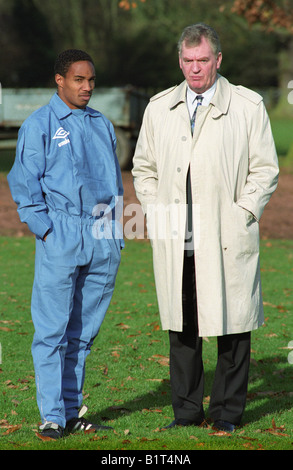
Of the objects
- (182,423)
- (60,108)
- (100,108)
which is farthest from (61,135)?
(100,108)

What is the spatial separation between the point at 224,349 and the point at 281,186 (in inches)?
636

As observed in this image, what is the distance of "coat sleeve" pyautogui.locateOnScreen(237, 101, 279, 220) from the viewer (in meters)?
4.62

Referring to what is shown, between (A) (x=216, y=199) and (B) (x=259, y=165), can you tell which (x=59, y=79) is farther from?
(B) (x=259, y=165)

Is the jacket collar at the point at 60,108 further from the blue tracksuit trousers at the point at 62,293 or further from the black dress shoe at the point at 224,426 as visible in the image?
the black dress shoe at the point at 224,426

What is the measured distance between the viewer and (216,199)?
181 inches

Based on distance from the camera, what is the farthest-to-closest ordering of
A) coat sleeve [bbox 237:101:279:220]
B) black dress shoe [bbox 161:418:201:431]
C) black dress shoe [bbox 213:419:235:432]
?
black dress shoe [bbox 161:418:201:431] → black dress shoe [bbox 213:419:235:432] → coat sleeve [bbox 237:101:279:220]

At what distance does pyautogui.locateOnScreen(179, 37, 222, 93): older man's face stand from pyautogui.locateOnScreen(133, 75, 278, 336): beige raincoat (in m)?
0.10

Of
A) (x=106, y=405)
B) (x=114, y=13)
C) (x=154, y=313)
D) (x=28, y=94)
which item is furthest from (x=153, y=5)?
(x=106, y=405)

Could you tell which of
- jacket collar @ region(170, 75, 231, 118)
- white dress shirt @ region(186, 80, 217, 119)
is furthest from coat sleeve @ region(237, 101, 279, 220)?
white dress shirt @ region(186, 80, 217, 119)

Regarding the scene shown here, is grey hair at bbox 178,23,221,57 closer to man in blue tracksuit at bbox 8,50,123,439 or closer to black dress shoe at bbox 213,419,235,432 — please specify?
man in blue tracksuit at bbox 8,50,123,439

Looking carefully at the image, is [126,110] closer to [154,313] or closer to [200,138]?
[154,313]

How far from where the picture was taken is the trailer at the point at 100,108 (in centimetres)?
2334

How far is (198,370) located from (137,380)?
1.55 m

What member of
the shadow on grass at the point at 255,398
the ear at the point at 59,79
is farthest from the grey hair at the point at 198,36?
the shadow on grass at the point at 255,398
